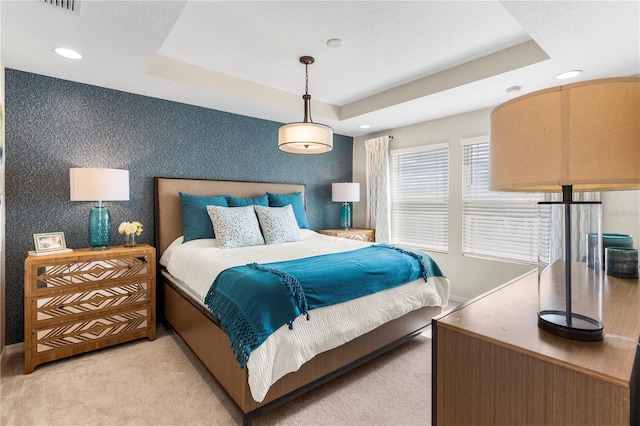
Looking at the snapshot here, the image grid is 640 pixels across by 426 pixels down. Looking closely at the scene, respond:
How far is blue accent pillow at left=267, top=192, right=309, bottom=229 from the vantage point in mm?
3882

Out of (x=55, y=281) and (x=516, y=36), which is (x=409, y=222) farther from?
(x=55, y=281)

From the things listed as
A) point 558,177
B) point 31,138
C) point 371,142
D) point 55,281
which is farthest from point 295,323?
point 371,142

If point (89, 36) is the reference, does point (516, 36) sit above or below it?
above

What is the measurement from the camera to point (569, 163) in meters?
0.77

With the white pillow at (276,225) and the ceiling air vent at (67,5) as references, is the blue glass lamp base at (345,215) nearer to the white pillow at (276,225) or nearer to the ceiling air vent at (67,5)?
the white pillow at (276,225)

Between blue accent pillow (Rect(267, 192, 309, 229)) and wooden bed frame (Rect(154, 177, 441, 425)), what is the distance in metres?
0.58

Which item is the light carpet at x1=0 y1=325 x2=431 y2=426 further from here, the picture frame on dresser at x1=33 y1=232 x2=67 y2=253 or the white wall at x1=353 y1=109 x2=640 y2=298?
the white wall at x1=353 y1=109 x2=640 y2=298

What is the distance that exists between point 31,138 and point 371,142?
12.9 ft

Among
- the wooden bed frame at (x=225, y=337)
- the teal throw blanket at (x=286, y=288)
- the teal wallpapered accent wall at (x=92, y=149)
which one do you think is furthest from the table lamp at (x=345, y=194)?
the teal throw blanket at (x=286, y=288)

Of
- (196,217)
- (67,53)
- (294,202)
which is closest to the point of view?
(67,53)

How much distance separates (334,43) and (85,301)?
2890 millimetres

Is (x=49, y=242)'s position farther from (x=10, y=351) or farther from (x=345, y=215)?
(x=345, y=215)

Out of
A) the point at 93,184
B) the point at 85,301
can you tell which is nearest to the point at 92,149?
the point at 93,184

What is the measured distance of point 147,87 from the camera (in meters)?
2.97
